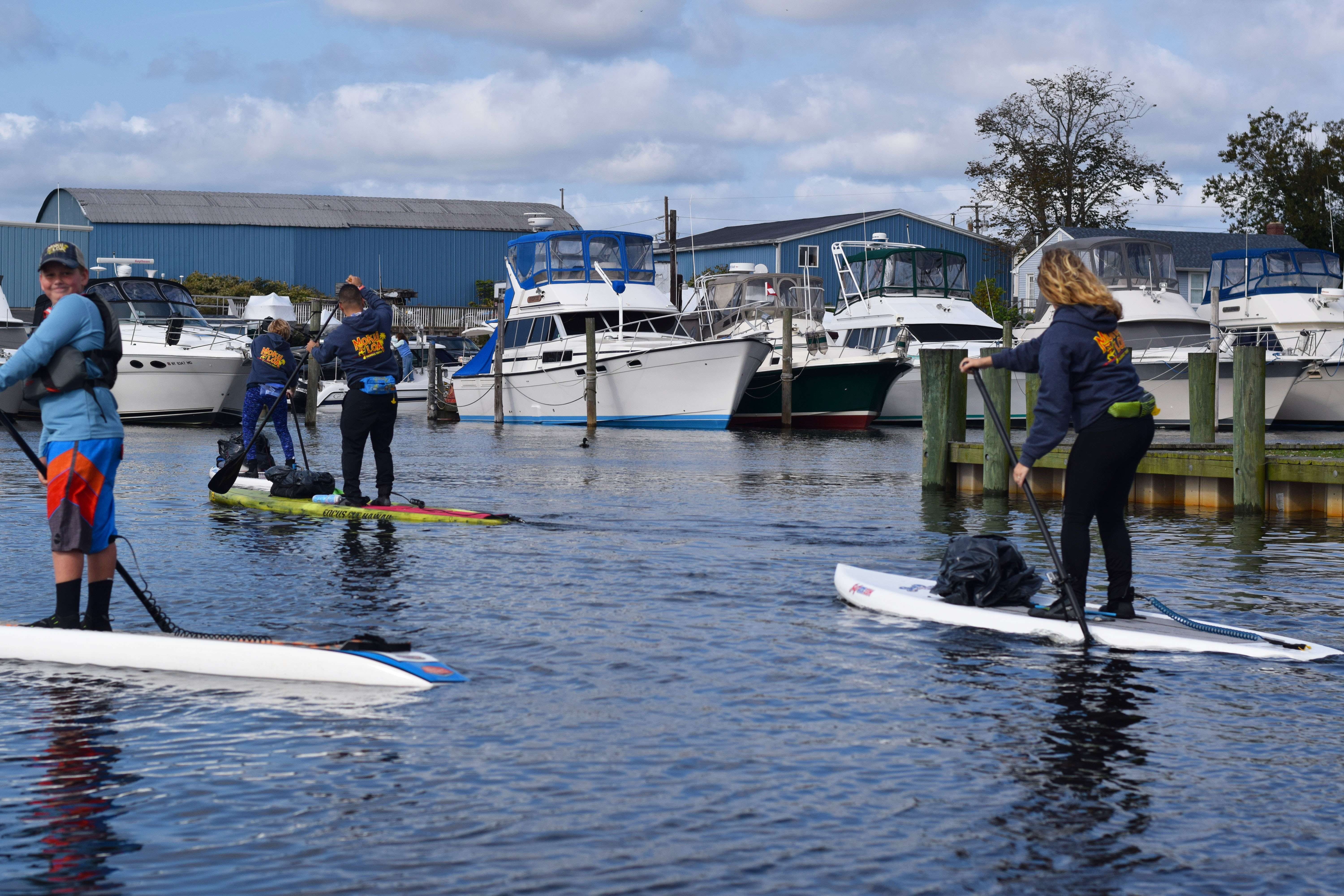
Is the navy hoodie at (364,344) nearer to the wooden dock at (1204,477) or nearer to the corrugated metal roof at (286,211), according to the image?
the wooden dock at (1204,477)

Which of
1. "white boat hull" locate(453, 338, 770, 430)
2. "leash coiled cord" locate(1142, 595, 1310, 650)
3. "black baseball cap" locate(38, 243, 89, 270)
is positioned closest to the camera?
"black baseball cap" locate(38, 243, 89, 270)

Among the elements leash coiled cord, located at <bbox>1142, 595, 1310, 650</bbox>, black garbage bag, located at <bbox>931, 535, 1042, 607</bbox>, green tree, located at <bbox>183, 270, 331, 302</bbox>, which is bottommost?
leash coiled cord, located at <bbox>1142, 595, 1310, 650</bbox>

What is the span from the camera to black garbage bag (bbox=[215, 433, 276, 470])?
1348 centimetres

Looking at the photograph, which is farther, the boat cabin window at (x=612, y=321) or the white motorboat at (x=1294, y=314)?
the boat cabin window at (x=612, y=321)

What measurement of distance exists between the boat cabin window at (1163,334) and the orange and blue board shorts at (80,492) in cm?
2390

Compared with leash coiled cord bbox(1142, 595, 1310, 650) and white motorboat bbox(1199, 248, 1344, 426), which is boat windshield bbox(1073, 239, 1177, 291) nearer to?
white motorboat bbox(1199, 248, 1344, 426)

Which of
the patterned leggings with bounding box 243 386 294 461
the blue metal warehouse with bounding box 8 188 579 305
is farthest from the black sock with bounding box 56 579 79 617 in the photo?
the blue metal warehouse with bounding box 8 188 579 305

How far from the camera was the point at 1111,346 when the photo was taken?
Answer: 6.31m

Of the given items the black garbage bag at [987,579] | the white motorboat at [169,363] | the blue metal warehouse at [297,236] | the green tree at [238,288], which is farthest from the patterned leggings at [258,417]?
the blue metal warehouse at [297,236]

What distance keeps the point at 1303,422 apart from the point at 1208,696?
25.4 m

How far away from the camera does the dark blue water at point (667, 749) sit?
377 cm

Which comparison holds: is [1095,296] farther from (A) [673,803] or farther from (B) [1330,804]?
(A) [673,803]

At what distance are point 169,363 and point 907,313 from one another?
15.4 m

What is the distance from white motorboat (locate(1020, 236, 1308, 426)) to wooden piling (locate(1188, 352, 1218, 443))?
40.1ft
